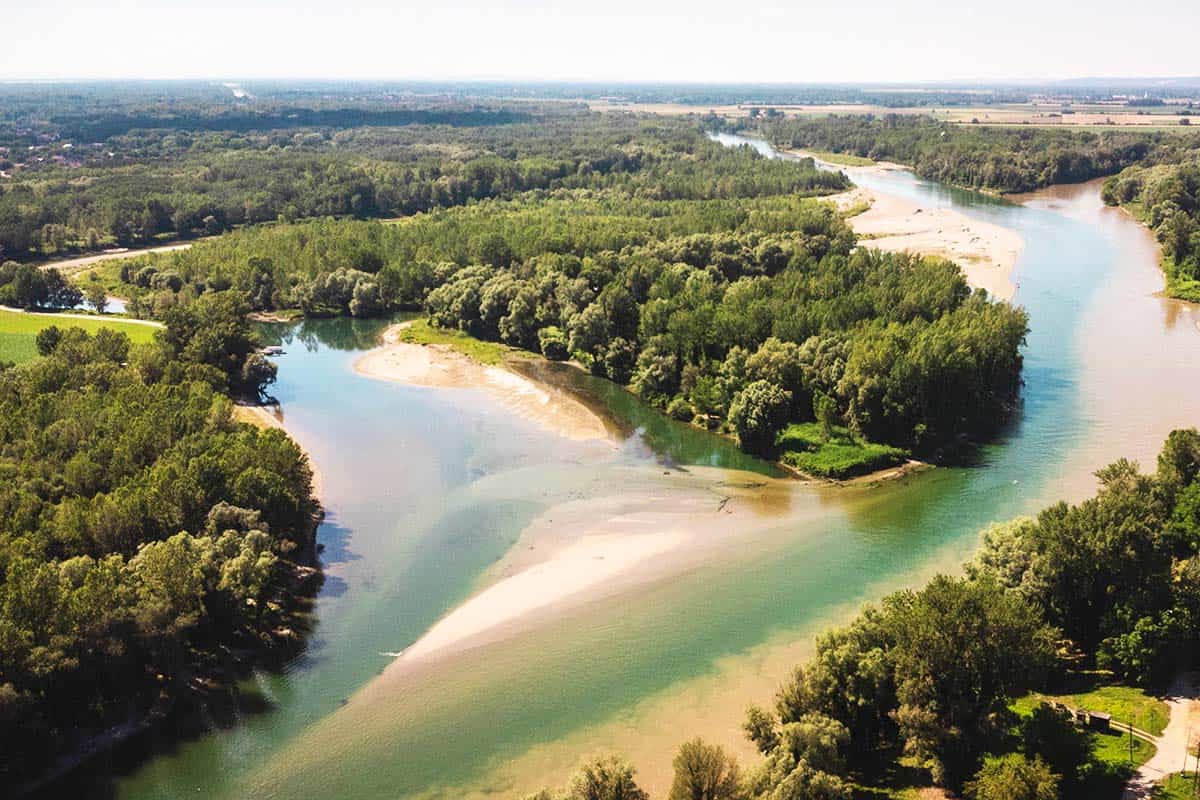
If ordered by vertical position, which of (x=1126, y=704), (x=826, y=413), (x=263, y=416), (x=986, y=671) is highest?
(x=826, y=413)

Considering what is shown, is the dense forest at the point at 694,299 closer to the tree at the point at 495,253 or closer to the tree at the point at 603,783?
the tree at the point at 495,253

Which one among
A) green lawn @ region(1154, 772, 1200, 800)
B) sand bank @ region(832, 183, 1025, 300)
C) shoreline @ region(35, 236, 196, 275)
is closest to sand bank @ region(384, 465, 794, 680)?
green lawn @ region(1154, 772, 1200, 800)

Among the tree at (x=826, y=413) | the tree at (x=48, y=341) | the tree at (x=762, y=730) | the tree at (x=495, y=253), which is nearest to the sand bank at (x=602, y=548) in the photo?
the tree at (x=826, y=413)

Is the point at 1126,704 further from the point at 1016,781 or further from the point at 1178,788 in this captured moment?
the point at 1016,781

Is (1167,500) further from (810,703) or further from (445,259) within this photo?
(445,259)

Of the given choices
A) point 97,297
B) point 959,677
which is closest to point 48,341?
point 97,297

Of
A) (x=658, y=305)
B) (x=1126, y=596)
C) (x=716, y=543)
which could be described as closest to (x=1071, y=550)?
(x=1126, y=596)
